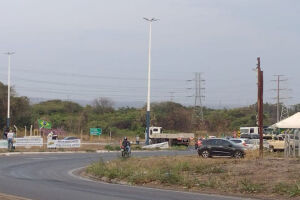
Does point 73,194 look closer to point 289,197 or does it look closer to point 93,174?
point 289,197

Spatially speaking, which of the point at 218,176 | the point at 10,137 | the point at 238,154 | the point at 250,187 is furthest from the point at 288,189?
the point at 10,137

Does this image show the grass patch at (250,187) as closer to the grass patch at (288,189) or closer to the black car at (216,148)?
the grass patch at (288,189)

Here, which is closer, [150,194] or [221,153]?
[150,194]

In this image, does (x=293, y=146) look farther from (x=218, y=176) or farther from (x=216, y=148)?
(x=218, y=176)

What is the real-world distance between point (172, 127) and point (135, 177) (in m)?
77.7

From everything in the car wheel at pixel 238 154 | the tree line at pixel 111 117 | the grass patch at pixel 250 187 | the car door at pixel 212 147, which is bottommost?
the grass patch at pixel 250 187

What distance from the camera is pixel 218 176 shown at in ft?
74.9

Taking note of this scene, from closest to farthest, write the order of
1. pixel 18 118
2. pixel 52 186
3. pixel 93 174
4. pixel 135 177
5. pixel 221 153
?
pixel 52 186 < pixel 135 177 < pixel 93 174 < pixel 221 153 < pixel 18 118

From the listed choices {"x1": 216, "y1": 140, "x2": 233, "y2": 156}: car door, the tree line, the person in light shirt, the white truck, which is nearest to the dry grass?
{"x1": 216, "y1": 140, "x2": 233, "y2": 156}: car door

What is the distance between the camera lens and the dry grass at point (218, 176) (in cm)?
1925

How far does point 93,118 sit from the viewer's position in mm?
102188

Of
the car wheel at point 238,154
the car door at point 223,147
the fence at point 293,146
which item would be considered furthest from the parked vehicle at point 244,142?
the fence at point 293,146

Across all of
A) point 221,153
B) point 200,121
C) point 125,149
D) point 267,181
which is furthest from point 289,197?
point 200,121

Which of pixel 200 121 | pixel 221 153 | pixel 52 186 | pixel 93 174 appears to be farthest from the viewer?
pixel 200 121
